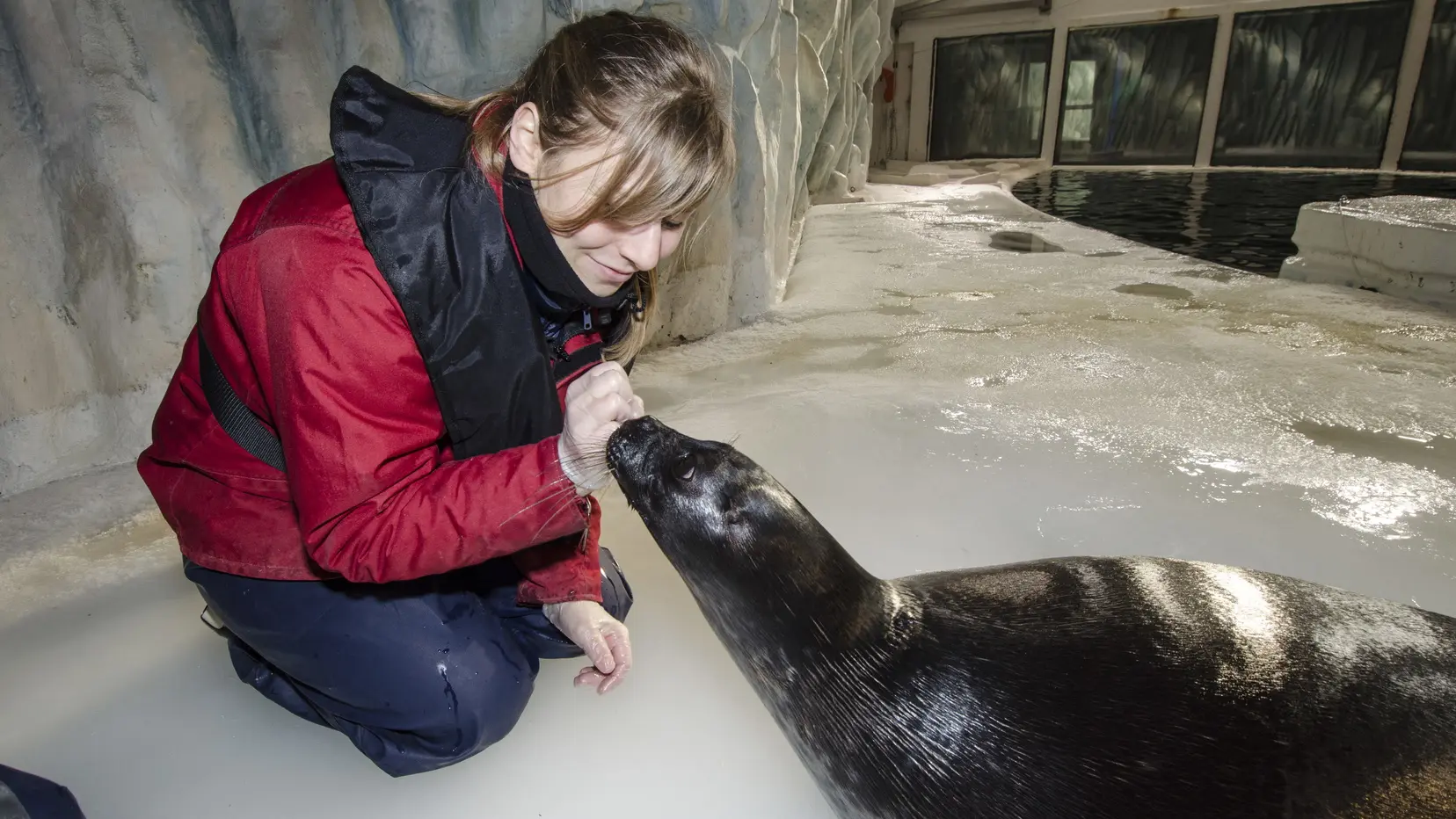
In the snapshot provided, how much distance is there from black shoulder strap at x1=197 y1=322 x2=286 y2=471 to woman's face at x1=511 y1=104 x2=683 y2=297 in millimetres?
556

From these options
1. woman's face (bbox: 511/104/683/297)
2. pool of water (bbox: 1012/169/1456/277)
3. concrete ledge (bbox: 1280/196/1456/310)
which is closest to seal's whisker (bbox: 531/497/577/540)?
woman's face (bbox: 511/104/683/297)

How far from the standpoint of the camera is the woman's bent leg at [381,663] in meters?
1.37

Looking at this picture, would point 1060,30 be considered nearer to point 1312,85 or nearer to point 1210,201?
point 1312,85

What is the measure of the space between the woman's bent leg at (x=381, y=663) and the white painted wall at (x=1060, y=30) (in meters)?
17.8

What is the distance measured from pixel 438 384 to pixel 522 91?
18.2 inches

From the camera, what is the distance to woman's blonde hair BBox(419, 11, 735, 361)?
119 cm

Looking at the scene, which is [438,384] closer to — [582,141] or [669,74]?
[582,141]

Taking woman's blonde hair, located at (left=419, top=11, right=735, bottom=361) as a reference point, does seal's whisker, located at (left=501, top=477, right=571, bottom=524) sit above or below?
below

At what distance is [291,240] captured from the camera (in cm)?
115

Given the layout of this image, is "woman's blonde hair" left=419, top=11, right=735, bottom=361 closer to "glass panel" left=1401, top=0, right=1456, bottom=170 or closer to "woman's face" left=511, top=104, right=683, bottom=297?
"woman's face" left=511, top=104, right=683, bottom=297

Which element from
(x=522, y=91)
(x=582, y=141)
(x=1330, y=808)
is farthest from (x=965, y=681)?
(x=522, y=91)

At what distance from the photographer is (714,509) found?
1346mm

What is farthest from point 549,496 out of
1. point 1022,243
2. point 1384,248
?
point 1022,243

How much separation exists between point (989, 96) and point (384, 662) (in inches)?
744
